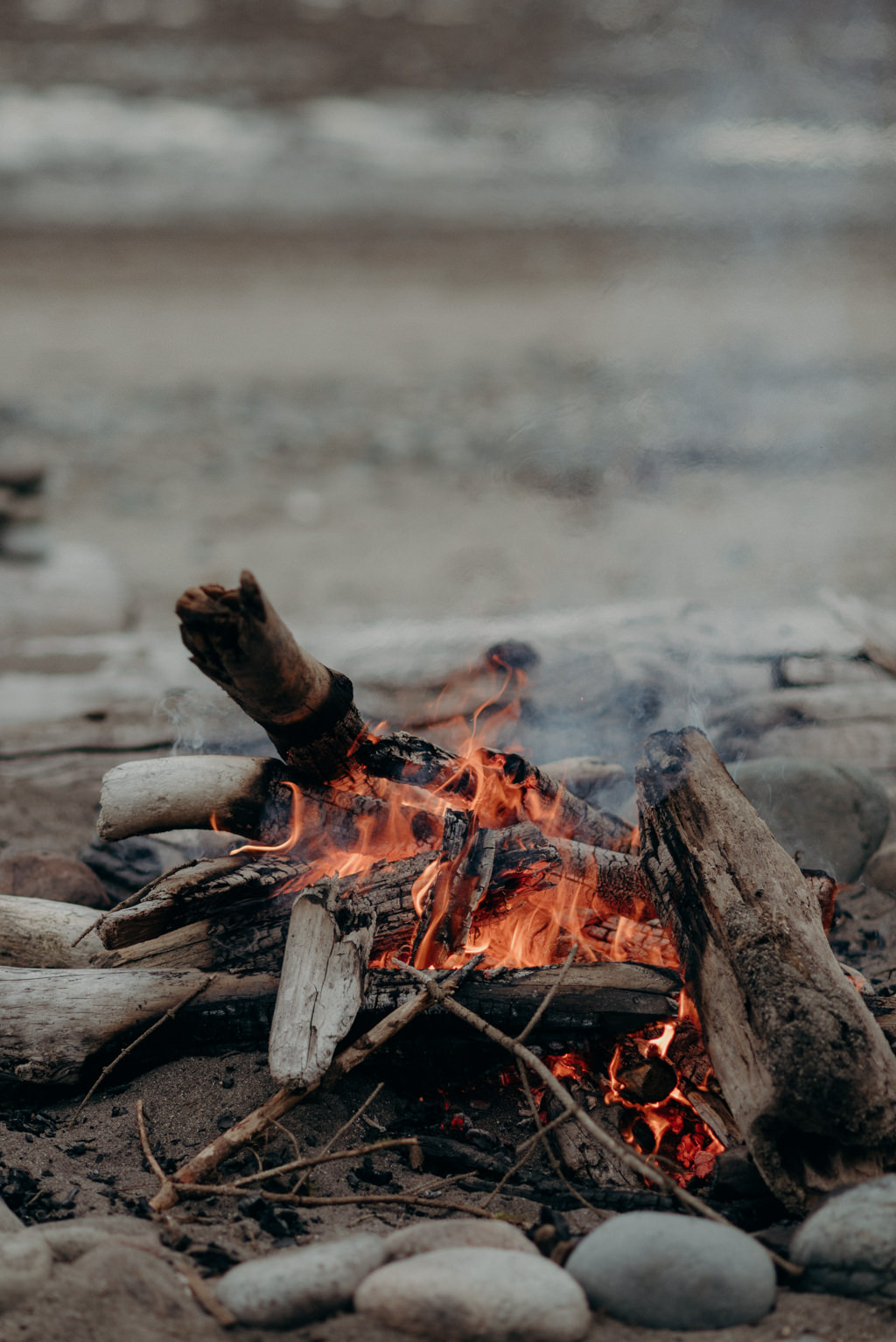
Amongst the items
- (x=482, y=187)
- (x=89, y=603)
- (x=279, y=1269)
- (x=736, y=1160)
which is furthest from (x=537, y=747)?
(x=482, y=187)

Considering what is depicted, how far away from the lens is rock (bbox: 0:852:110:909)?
3119 mm

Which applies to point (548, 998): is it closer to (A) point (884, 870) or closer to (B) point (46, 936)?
(B) point (46, 936)

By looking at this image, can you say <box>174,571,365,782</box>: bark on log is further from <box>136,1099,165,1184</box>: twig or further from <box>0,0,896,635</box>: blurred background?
<box>0,0,896,635</box>: blurred background

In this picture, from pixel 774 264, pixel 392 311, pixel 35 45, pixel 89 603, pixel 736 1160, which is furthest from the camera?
pixel 35 45

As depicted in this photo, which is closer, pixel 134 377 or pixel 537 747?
pixel 537 747

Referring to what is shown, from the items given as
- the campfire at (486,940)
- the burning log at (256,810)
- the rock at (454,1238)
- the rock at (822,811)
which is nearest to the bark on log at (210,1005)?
the campfire at (486,940)

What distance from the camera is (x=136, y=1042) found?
223cm

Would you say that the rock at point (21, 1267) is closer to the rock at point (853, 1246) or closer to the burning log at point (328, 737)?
the burning log at point (328, 737)

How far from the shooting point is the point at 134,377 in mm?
10398

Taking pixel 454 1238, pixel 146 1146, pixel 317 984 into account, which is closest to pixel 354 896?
pixel 317 984

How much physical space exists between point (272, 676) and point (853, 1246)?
1.65 m

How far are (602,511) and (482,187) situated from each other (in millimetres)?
6935

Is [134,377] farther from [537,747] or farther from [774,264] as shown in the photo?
[537,747]

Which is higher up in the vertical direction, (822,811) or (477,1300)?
(477,1300)
